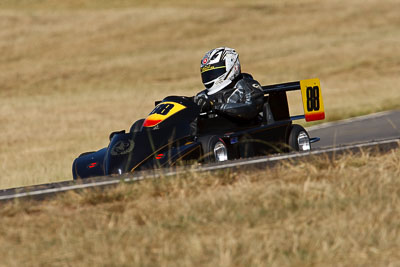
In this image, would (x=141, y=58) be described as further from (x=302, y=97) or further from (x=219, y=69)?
(x=219, y=69)

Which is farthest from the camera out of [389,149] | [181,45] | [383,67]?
[181,45]

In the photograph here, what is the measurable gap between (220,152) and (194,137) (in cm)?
40

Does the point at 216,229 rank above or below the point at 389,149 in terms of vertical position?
below

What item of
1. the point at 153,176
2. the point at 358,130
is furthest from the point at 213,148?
the point at 358,130

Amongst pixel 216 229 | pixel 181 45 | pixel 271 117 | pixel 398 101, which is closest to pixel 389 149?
pixel 271 117

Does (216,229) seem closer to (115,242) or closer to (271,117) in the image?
(115,242)

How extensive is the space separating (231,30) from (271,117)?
29898 millimetres

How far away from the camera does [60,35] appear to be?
39594 millimetres

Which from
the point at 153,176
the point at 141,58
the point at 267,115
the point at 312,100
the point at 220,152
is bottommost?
the point at 153,176

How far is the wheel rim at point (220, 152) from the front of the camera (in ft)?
27.2

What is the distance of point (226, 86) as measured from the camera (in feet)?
31.5

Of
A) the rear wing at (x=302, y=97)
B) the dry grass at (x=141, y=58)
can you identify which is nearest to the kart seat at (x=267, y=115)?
the rear wing at (x=302, y=97)

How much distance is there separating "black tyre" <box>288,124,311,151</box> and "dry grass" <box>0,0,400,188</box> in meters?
3.83

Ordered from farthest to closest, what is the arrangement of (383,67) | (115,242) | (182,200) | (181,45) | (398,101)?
(181,45) → (383,67) → (398,101) → (182,200) → (115,242)
